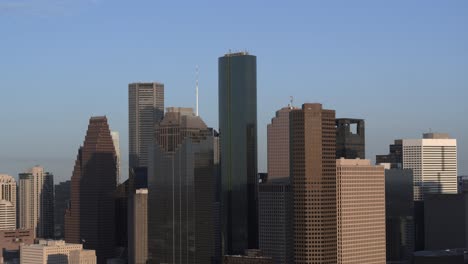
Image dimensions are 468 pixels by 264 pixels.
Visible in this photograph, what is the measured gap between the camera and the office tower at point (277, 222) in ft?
541

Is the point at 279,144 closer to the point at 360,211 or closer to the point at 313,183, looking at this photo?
the point at 360,211

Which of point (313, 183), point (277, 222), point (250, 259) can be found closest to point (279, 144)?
point (277, 222)

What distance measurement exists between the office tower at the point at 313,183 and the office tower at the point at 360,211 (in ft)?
17.3

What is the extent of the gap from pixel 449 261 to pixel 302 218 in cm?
4420

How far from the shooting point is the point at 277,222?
171 metres

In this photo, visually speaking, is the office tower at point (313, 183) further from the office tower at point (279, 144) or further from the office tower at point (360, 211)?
the office tower at point (279, 144)

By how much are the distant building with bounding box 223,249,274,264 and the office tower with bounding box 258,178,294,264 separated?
1070mm

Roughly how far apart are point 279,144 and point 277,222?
89.5 feet

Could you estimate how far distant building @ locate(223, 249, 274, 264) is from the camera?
167m

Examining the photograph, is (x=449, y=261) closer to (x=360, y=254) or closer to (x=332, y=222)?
(x=360, y=254)

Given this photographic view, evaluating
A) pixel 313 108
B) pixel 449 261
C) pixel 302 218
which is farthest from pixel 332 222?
pixel 449 261

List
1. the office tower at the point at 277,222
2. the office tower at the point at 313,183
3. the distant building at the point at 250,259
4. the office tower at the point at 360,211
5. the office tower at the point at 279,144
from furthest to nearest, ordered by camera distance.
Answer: the office tower at the point at 279,144 → the distant building at the point at 250,259 → the office tower at the point at 277,222 → the office tower at the point at 360,211 → the office tower at the point at 313,183

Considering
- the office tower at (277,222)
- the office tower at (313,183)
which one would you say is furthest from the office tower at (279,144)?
the office tower at (313,183)

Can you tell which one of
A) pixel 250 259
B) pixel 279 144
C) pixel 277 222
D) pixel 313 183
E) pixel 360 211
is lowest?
pixel 250 259
